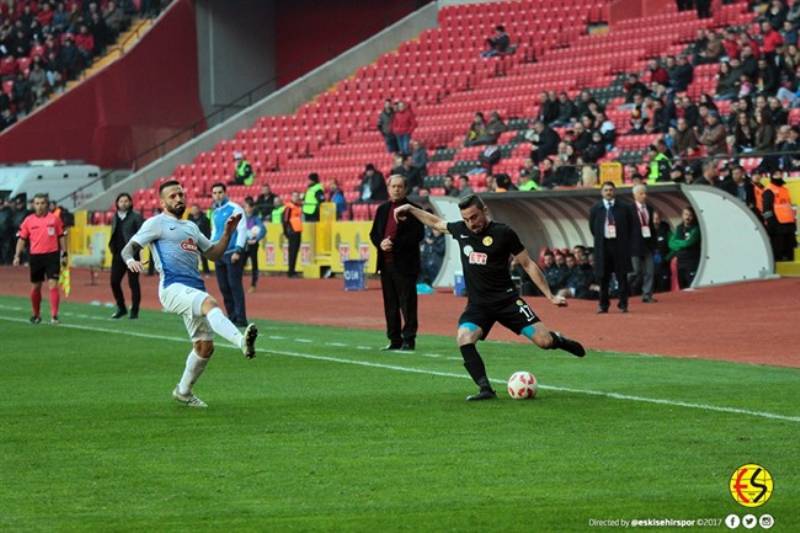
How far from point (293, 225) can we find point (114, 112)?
17.7 m

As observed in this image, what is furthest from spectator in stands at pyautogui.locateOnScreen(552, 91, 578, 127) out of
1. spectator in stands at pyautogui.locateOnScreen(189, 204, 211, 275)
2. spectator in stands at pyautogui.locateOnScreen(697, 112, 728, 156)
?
spectator in stands at pyautogui.locateOnScreen(189, 204, 211, 275)

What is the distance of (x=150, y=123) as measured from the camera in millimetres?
55219

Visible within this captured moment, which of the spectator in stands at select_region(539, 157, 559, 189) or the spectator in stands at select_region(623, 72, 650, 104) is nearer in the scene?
the spectator in stands at select_region(539, 157, 559, 189)

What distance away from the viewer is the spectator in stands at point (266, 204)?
42.0 m

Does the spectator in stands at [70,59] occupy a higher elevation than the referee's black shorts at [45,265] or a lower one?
higher

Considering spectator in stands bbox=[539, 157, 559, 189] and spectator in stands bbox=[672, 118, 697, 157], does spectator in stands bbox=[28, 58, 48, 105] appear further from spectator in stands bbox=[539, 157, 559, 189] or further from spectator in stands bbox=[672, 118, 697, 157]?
spectator in stands bbox=[672, 118, 697, 157]

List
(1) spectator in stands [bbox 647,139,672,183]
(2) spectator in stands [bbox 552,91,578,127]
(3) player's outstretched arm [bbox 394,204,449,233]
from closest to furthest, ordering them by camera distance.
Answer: (3) player's outstretched arm [bbox 394,204,449,233], (1) spectator in stands [bbox 647,139,672,183], (2) spectator in stands [bbox 552,91,578,127]

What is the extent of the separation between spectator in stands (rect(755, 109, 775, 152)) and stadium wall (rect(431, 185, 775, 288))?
7.16ft

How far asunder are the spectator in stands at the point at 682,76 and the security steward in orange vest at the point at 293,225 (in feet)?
29.4

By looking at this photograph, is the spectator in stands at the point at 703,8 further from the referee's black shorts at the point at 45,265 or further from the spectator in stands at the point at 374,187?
the referee's black shorts at the point at 45,265

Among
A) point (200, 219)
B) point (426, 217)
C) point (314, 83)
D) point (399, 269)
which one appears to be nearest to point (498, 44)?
point (314, 83)

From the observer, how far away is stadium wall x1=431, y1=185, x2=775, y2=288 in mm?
28938

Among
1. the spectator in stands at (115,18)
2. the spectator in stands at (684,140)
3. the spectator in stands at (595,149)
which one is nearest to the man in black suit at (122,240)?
the spectator in stands at (684,140)

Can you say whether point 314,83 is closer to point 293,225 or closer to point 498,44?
point 498,44
